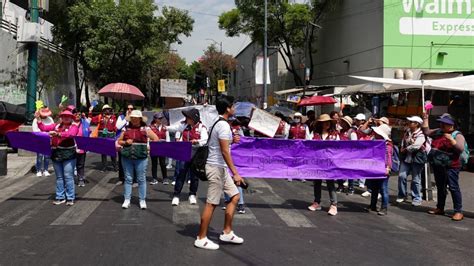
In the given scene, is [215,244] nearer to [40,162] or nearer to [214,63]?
[40,162]

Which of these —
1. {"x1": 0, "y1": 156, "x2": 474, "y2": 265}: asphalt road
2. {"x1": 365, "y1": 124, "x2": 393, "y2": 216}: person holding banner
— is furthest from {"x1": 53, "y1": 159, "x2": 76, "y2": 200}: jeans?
{"x1": 365, "y1": 124, "x2": 393, "y2": 216}: person holding banner

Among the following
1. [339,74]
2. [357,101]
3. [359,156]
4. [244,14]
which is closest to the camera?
[359,156]

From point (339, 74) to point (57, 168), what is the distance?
2967cm

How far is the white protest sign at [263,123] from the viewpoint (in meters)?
12.4

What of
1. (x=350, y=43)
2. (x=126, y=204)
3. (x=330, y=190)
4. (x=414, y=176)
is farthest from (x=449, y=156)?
(x=350, y=43)

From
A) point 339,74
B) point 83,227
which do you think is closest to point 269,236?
point 83,227

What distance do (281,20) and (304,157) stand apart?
101 ft

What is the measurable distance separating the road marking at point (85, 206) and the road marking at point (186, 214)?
1.43 meters

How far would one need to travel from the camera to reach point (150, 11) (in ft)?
99.4

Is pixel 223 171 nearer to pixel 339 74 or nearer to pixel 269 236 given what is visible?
pixel 269 236

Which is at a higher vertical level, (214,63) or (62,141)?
(214,63)

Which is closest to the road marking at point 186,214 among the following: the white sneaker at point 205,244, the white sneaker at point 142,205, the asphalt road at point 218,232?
the asphalt road at point 218,232

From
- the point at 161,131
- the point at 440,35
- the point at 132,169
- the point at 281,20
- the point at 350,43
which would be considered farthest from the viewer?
the point at 281,20

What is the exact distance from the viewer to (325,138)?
952 centimetres
